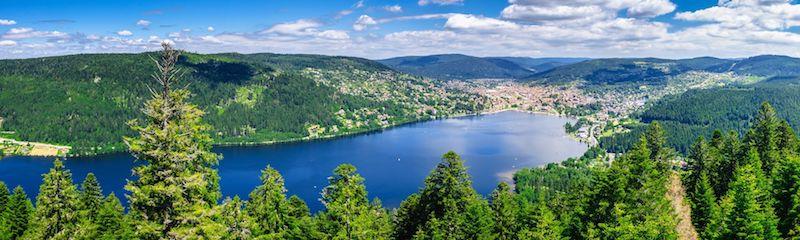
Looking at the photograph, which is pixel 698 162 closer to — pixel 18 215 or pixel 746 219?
pixel 746 219

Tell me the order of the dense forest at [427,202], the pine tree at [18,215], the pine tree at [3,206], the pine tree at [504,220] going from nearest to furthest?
the dense forest at [427,202] → the pine tree at [504,220] → the pine tree at [3,206] → the pine tree at [18,215]

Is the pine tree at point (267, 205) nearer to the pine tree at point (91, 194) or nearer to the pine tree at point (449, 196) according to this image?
the pine tree at point (449, 196)

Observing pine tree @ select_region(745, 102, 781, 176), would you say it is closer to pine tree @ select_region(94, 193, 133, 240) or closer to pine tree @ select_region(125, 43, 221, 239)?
pine tree @ select_region(125, 43, 221, 239)

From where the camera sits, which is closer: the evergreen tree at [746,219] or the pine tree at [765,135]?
the evergreen tree at [746,219]

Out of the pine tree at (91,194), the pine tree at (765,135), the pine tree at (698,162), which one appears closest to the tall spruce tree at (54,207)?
the pine tree at (91,194)

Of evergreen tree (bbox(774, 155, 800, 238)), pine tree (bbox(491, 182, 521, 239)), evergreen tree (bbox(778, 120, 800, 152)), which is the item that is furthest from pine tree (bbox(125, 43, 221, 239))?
evergreen tree (bbox(778, 120, 800, 152))

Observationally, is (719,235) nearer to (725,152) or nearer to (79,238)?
(725,152)

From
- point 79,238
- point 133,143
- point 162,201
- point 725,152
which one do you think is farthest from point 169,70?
point 725,152
